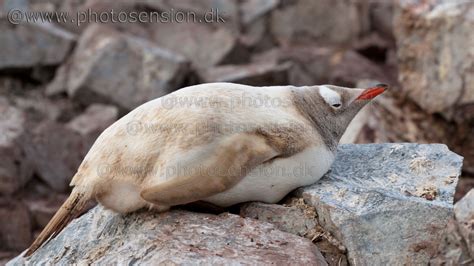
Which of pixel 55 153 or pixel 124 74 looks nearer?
pixel 55 153

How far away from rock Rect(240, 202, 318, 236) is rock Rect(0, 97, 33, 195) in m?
4.98

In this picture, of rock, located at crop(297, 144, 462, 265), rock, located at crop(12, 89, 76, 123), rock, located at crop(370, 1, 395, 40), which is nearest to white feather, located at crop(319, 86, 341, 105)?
rock, located at crop(297, 144, 462, 265)

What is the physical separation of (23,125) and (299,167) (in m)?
5.83

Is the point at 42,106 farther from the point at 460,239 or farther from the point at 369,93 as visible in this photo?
the point at 369,93

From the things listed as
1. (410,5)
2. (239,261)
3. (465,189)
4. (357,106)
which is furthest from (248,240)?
(410,5)

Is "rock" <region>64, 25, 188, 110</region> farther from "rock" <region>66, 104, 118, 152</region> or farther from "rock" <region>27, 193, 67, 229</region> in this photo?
"rock" <region>27, 193, 67, 229</region>

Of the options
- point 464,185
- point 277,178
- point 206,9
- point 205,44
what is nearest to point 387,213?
point 277,178

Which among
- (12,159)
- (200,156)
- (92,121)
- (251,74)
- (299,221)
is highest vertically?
(200,156)

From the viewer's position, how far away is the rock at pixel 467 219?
6824 mm

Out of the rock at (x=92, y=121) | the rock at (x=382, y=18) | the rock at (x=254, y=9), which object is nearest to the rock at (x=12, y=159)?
the rock at (x=92, y=121)

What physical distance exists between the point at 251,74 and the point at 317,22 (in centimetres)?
386

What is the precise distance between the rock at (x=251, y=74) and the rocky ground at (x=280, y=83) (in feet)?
0.09

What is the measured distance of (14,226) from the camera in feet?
30.8

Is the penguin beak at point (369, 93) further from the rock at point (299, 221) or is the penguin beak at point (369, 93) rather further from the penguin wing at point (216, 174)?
the penguin wing at point (216, 174)
